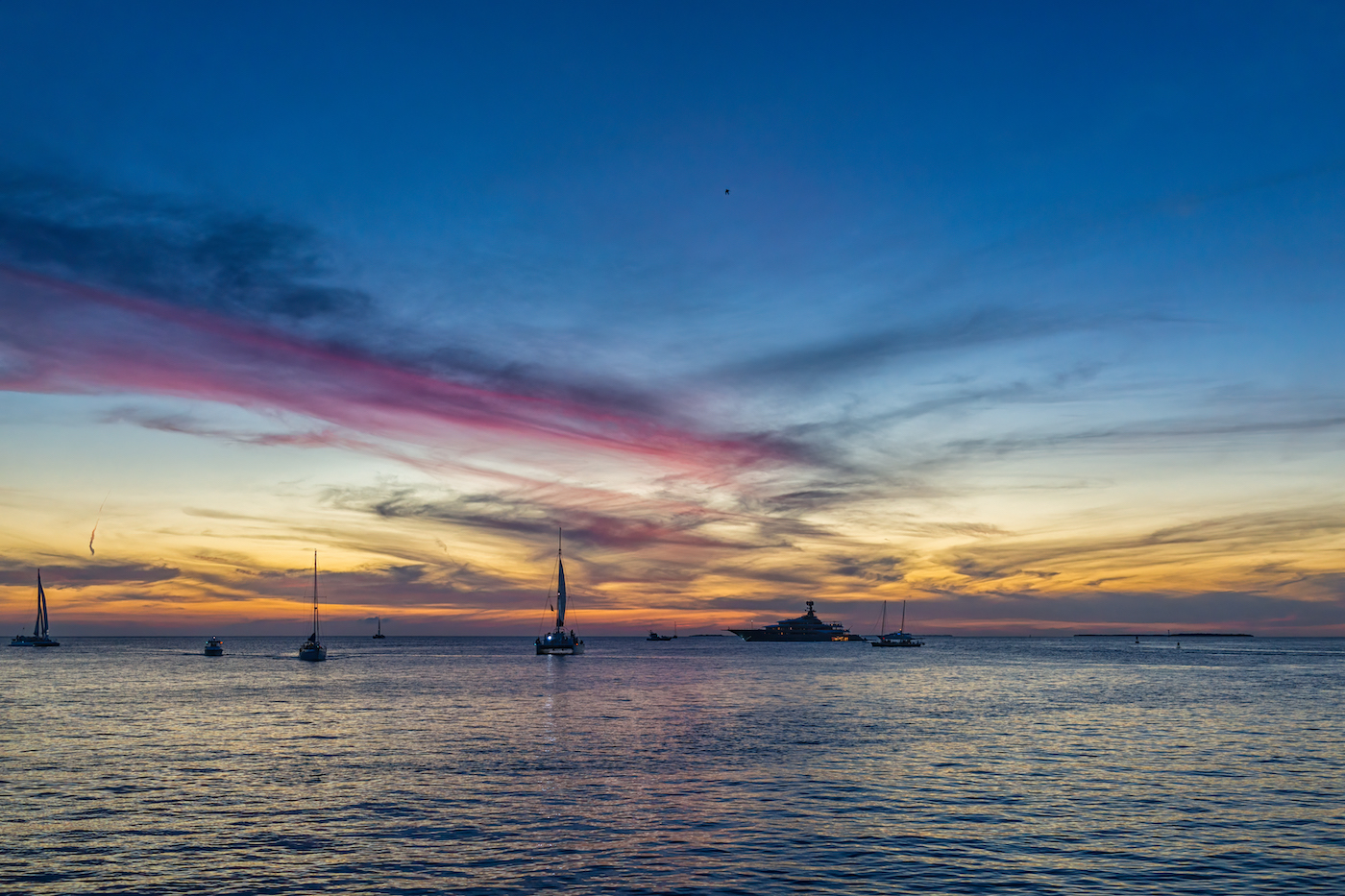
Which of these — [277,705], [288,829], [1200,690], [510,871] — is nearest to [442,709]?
[277,705]

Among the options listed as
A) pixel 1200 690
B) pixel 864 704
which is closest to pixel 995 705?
pixel 864 704

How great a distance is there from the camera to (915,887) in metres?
28.7

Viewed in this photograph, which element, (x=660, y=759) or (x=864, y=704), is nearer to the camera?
(x=660, y=759)

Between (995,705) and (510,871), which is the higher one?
(510,871)

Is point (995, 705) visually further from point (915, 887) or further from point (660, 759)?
point (915, 887)

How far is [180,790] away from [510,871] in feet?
78.6

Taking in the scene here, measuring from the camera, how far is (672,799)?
4266 cm

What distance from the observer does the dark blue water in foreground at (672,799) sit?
100 feet

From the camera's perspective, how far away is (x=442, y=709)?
289 feet

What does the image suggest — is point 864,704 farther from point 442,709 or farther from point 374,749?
point 374,749

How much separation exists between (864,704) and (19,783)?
7172 cm

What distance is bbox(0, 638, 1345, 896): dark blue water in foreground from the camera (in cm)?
3050

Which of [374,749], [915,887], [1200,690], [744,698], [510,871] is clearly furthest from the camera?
[1200,690]

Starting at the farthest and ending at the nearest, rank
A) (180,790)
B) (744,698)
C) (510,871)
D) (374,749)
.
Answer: (744,698) → (374,749) → (180,790) → (510,871)
